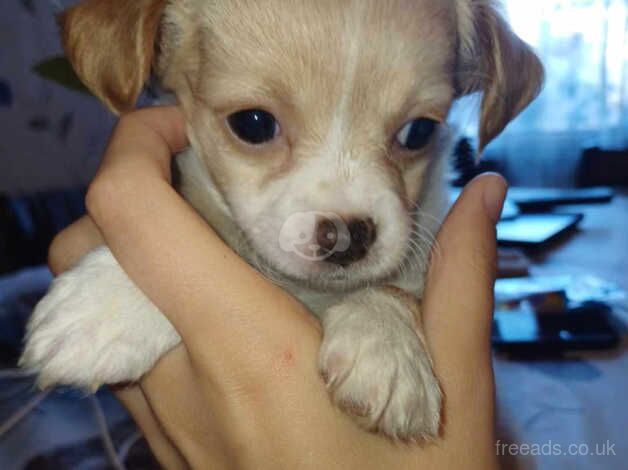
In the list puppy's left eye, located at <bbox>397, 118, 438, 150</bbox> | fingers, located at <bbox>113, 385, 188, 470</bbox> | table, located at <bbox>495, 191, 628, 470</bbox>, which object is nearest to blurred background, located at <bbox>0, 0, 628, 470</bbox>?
table, located at <bbox>495, 191, 628, 470</bbox>

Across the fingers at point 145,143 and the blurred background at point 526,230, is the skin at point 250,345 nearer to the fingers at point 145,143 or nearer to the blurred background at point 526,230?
the fingers at point 145,143

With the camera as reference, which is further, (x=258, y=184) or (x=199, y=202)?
(x=199, y=202)

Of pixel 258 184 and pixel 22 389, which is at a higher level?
pixel 258 184

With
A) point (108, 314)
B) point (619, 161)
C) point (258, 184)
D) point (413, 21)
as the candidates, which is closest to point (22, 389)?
point (108, 314)

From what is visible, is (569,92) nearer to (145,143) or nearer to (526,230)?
(526,230)

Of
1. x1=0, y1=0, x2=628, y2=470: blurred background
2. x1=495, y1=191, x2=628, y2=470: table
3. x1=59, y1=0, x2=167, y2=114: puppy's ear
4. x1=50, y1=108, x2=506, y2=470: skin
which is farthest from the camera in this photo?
x1=0, y1=0, x2=628, y2=470: blurred background

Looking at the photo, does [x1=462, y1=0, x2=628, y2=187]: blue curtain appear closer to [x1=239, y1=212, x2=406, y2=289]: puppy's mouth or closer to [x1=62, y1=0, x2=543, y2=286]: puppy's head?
[x1=62, y1=0, x2=543, y2=286]: puppy's head

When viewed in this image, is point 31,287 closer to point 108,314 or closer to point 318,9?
point 108,314

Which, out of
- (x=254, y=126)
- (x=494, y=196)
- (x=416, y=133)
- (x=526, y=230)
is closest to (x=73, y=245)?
(x=254, y=126)
